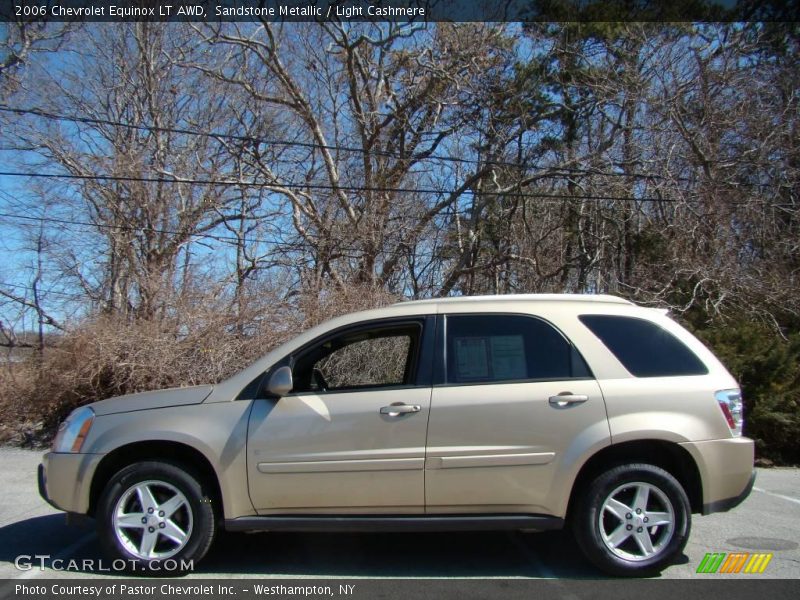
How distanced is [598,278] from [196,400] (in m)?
13.3

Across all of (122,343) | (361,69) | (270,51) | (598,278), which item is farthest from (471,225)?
(122,343)

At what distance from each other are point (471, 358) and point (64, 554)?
10.8ft

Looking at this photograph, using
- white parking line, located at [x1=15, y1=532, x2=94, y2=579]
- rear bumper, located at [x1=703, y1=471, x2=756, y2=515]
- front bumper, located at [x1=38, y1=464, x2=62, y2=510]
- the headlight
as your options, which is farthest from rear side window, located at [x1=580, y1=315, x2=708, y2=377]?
white parking line, located at [x1=15, y1=532, x2=94, y2=579]

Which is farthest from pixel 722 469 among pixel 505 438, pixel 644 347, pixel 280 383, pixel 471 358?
pixel 280 383

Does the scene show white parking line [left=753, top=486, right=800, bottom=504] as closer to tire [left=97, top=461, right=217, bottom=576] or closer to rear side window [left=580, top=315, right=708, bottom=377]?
rear side window [left=580, top=315, right=708, bottom=377]

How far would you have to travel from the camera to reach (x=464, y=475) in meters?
4.22

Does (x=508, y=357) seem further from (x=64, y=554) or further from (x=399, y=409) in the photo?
(x=64, y=554)

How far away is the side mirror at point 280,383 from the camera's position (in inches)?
169

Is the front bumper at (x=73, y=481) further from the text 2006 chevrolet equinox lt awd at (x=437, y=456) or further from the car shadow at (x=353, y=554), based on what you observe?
the car shadow at (x=353, y=554)

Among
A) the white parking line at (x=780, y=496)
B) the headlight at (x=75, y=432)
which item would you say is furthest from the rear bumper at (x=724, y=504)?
the headlight at (x=75, y=432)

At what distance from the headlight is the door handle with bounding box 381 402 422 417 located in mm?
2002

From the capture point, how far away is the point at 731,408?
4.38 metres

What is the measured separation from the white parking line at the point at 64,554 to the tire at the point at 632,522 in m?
3.59
